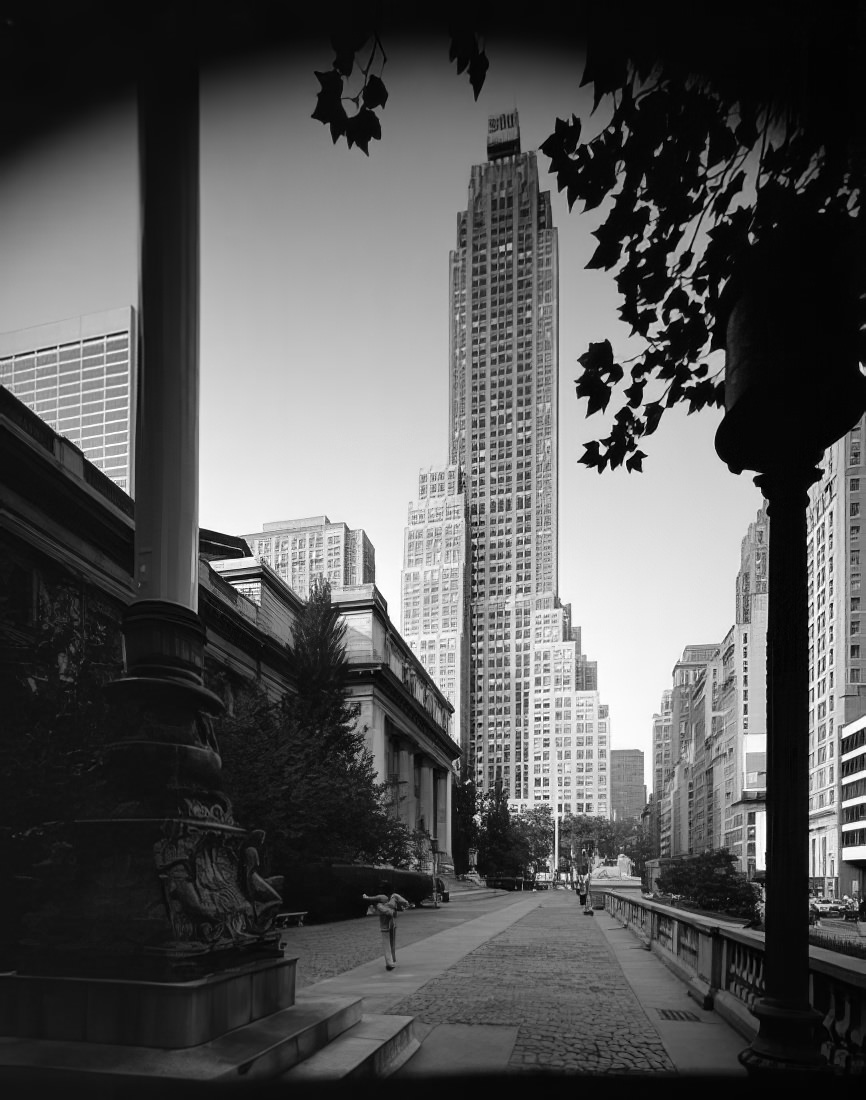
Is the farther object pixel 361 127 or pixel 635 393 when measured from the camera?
pixel 635 393

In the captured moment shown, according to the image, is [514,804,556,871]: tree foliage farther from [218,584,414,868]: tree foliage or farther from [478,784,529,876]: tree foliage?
[218,584,414,868]: tree foliage

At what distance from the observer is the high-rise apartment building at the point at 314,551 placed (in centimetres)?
8006

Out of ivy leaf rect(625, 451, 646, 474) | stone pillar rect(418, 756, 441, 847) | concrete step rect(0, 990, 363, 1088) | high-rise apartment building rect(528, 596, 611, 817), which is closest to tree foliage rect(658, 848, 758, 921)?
concrete step rect(0, 990, 363, 1088)

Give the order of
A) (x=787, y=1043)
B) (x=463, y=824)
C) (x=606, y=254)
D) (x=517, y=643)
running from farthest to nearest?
(x=517, y=643)
(x=463, y=824)
(x=606, y=254)
(x=787, y=1043)

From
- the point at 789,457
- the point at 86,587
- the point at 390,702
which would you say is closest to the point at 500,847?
the point at 390,702

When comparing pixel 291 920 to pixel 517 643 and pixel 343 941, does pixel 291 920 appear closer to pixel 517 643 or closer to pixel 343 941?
pixel 343 941

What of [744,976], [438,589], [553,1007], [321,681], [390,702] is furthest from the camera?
[438,589]

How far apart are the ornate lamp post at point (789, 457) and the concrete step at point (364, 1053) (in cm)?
282

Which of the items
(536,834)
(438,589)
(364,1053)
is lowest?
(536,834)

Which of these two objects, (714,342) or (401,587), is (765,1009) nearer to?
(714,342)

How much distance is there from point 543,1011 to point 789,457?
7.90 metres

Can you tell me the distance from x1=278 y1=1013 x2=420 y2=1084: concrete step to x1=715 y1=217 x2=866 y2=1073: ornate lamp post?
2821mm

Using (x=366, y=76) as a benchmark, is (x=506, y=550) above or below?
above

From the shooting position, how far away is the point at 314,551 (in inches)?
3221
